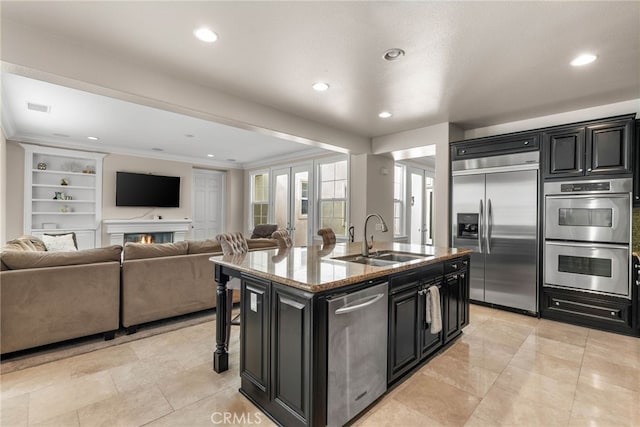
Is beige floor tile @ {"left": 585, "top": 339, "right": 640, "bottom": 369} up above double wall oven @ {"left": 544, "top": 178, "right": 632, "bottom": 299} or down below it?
below

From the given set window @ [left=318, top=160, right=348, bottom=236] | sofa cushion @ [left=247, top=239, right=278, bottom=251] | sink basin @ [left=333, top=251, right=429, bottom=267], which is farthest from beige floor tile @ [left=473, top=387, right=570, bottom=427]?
window @ [left=318, top=160, right=348, bottom=236]

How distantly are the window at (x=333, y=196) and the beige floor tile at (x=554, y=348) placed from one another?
351 centimetres

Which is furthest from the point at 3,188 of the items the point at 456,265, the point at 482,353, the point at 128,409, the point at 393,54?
the point at 482,353

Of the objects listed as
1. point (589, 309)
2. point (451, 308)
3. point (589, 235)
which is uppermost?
point (589, 235)

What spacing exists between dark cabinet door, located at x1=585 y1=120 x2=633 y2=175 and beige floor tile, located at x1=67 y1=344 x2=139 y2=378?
4986 mm

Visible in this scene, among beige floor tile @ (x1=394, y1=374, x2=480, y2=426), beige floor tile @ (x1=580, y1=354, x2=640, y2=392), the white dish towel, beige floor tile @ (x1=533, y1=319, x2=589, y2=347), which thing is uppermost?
the white dish towel

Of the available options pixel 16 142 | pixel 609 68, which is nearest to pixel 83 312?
pixel 16 142

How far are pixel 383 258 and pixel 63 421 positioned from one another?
252 centimetres

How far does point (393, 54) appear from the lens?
98.6 inches

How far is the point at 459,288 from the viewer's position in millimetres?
2922

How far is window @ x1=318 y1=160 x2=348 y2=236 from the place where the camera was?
240 inches

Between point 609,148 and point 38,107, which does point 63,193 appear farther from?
point 609,148

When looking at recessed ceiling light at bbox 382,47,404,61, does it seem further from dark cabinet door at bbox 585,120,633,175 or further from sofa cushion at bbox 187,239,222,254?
sofa cushion at bbox 187,239,222,254

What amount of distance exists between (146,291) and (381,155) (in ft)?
13.7
